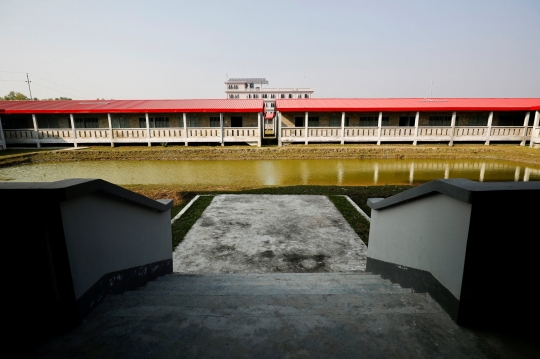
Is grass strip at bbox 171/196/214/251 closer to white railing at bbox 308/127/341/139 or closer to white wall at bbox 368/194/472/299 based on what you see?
white wall at bbox 368/194/472/299

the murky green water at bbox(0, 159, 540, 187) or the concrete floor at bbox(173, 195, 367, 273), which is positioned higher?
the concrete floor at bbox(173, 195, 367, 273)

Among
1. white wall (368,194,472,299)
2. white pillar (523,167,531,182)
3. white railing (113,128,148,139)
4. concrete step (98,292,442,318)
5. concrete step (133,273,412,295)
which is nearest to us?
white wall (368,194,472,299)

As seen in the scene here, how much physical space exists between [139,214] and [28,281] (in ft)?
4.53

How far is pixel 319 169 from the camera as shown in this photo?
14977 mm

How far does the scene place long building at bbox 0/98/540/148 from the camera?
843 inches

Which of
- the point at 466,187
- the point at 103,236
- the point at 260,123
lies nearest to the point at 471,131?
the point at 260,123

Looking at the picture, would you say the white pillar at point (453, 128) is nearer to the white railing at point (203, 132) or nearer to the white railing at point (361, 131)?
the white railing at point (361, 131)

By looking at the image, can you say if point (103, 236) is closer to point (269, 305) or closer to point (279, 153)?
point (269, 305)

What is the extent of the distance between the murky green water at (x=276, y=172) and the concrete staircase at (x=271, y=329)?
30.2 ft

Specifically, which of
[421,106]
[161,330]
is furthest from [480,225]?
[421,106]

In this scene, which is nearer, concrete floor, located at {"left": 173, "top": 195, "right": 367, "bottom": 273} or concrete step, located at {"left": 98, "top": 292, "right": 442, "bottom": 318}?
concrete step, located at {"left": 98, "top": 292, "right": 442, "bottom": 318}

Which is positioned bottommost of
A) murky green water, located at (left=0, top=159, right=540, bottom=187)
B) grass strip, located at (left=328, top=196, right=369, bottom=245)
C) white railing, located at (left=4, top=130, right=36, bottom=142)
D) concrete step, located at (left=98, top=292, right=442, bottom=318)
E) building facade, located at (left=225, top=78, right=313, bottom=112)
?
murky green water, located at (left=0, top=159, right=540, bottom=187)

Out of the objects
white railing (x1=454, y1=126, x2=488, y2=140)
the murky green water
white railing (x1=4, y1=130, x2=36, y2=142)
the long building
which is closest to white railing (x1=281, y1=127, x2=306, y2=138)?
the long building

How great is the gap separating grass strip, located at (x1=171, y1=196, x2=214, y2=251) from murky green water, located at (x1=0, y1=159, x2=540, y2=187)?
3.08m
